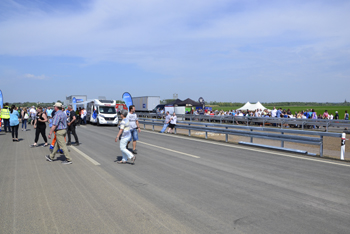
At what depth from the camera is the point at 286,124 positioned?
26281 mm

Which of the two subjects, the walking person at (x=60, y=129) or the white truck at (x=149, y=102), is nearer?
the walking person at (x=60, y=129)

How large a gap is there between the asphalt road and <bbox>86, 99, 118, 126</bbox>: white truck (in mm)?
20282

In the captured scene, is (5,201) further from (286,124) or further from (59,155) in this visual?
(286,124)

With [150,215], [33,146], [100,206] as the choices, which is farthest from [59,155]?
[150,215]

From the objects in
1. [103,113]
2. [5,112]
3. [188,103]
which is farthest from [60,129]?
[188,103]

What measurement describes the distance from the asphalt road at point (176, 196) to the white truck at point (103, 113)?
2028 cm

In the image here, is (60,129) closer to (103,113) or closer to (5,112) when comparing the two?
(5,112)

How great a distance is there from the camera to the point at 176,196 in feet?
18.4

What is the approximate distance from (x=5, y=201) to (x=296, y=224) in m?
4.81

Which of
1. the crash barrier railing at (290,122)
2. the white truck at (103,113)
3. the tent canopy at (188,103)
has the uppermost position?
the tent canopy at (188,103)

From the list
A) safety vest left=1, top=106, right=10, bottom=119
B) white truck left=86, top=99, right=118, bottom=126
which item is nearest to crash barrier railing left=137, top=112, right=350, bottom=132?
white truck left=86, top=99, right=118, bottom=126

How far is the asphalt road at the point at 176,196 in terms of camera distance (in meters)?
4.27

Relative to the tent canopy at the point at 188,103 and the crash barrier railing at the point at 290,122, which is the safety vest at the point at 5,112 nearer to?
the crash barrier railing at the point at 290,122

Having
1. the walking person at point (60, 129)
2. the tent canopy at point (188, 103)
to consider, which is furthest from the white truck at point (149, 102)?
the walking person at point (60, 129)
